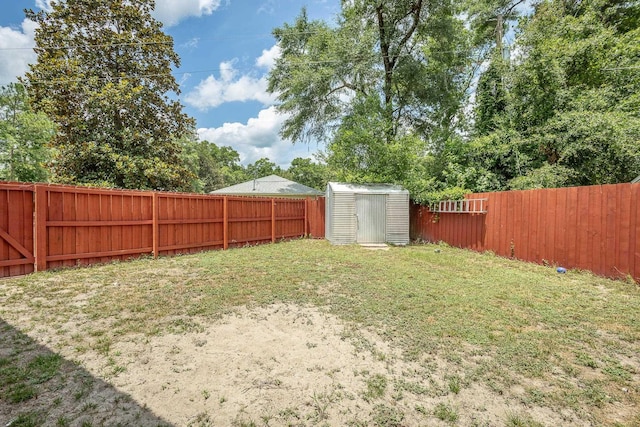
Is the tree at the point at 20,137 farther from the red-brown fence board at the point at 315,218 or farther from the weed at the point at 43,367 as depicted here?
the weed at the point at 43,367

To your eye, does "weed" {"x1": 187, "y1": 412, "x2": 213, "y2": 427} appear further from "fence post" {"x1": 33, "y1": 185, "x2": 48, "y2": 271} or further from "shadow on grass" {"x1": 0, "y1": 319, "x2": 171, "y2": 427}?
"fence post" {"x1": 33, "y1": 185, "x2": 48, "y2": 271}

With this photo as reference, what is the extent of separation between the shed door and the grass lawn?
13.6 feet

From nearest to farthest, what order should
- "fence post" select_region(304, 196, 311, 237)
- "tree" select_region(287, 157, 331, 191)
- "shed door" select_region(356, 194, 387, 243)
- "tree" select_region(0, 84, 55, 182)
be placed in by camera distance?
"shed door" select_region(356, 194, 387, 243) → "fence post" select_region(304, 196, 311, 237) → "tree" select_region(0, 84, 55, 182) → "tree" select_region(287, 157, 331, 191)

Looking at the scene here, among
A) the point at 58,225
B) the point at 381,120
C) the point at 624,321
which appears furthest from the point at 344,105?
the point at 624,321

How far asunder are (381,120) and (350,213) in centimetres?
450

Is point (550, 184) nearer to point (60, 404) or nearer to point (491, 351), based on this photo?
point (491, 351)

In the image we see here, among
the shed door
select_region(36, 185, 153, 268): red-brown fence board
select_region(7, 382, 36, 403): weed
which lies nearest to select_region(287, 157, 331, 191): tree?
the shed door

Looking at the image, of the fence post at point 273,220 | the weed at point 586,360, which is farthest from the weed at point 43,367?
the fence post at point 273,220

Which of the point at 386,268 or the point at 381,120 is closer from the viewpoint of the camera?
the point at 386,268

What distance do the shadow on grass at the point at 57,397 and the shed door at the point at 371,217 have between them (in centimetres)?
814

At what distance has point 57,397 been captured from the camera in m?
1.88

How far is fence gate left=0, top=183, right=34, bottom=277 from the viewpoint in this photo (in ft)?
15.2

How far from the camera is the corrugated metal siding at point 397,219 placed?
382 inches

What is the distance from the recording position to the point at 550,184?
27.9ft
